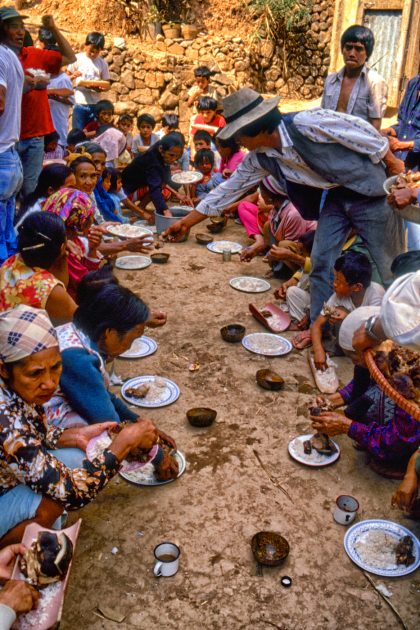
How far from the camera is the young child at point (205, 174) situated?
7645mm

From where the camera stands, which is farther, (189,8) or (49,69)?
(189,8)

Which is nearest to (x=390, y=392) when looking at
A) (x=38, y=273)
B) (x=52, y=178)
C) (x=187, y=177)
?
(x=38, y=273)

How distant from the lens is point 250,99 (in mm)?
3857

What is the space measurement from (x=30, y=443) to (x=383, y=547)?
5.68 feet

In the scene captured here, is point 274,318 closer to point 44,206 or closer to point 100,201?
point 44,206

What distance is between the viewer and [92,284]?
129 inches

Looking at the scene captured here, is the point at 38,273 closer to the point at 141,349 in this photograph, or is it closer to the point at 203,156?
the point at 141,349

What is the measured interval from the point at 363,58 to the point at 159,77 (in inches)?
331

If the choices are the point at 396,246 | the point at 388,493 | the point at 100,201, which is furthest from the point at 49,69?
the point at 388,493

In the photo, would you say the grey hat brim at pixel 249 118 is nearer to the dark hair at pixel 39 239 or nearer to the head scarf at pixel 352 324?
the dark hair at pixel 39 239

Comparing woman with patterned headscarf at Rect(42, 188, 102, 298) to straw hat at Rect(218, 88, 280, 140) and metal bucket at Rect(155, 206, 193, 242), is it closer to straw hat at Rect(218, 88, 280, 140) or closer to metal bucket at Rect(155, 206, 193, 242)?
straw hat at Rect(218, 88, 280, 140)

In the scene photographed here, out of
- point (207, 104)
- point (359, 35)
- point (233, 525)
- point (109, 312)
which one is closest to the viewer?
point (233, 525)

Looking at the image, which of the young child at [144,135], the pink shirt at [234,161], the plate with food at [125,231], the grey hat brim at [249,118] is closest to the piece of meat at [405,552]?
the grey hat brim at [249,118]

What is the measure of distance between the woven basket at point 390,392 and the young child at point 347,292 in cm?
138
